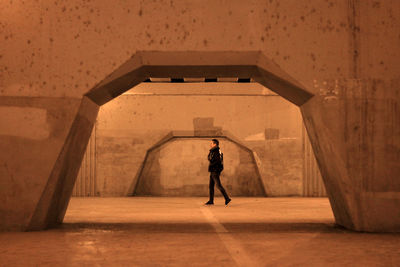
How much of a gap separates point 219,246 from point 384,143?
2844 millimetres

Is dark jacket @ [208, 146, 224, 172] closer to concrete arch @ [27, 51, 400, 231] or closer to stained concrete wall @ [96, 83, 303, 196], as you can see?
stained concrete wall @ [96, 83, 303, 196]

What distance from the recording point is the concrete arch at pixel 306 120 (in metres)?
6.39

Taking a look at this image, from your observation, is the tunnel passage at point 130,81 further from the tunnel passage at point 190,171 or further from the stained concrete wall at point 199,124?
the tunnel passage at point 190,171

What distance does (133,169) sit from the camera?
15391 millimetres

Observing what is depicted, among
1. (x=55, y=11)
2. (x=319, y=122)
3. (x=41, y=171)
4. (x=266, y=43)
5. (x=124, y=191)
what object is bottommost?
(x=124, y=191)

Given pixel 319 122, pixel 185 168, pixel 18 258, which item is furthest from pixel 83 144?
pixel 185 168

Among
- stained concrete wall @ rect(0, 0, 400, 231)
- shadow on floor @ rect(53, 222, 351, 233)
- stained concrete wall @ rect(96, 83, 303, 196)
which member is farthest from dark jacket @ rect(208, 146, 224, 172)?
stained concrete wall @ rect(0, 0, 400, 231)

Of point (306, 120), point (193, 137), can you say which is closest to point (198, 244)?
point (306, 120)

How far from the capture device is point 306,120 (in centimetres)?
711

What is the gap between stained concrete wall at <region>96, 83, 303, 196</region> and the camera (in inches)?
603

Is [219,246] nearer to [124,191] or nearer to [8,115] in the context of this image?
[8,115]

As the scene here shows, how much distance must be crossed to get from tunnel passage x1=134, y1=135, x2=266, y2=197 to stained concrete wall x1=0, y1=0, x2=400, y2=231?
377 inches

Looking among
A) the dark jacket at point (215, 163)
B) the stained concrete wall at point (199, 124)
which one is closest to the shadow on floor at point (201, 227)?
the dark jacket at point (215, 163)

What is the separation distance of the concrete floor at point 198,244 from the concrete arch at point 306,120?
0.98 ft
